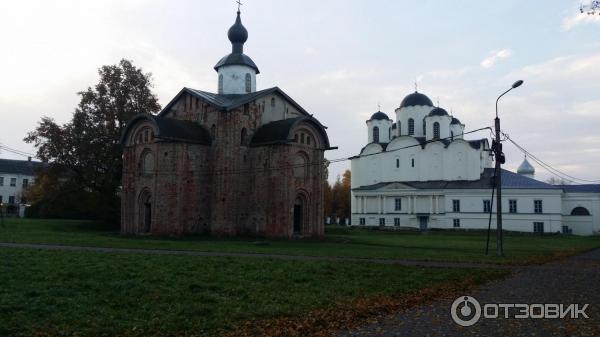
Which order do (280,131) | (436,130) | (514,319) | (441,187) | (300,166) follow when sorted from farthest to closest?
(436,130) < (441,187) < (300,166) < (280,131) < (514,319)

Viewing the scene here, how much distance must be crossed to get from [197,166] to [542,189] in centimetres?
3895

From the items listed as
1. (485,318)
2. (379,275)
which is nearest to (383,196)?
(379,275)

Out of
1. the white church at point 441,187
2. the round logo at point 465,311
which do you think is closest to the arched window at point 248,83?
the white church at point 441,187

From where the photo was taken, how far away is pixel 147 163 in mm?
36531

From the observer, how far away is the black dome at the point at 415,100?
2657 inches

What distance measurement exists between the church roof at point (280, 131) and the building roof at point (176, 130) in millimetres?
3722

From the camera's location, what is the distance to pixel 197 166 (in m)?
35.9

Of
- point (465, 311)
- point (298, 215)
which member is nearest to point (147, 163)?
point (298, 215)

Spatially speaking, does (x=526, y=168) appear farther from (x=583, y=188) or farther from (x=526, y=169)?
(x=583, y=188)

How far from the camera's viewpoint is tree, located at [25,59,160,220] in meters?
40.8

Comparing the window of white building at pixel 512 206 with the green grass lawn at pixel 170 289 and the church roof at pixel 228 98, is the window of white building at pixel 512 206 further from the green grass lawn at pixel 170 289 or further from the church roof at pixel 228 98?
the green grass lawn at pixel 170 289

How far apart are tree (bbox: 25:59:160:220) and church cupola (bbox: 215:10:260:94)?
7407mm

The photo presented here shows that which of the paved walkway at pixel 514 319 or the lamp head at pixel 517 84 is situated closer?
the paved walkway at pixel 514 319

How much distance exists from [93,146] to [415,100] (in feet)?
140
